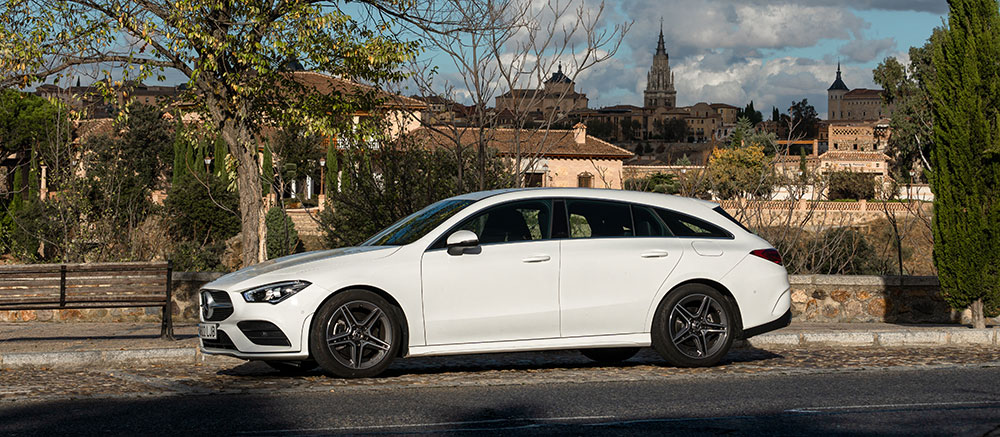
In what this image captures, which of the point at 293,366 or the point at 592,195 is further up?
the point at 592,195

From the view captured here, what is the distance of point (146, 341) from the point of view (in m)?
11.4

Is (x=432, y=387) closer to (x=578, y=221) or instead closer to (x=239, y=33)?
(x=578, y=221)

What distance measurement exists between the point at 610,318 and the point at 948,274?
221 inches

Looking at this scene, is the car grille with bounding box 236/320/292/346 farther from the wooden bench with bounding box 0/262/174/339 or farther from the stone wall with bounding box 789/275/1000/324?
the stone wall with bounding box 789/275/1000/324

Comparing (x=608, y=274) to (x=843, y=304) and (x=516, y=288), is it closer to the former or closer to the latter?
(x=516, y=288)

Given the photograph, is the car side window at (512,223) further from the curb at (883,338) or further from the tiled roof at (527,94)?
the tiled roof at (527,94)

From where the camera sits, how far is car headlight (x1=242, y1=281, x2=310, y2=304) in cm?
819

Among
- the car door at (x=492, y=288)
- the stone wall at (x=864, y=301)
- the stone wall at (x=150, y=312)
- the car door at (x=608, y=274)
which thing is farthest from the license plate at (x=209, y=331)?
the stone wall at (x=864, y=301)

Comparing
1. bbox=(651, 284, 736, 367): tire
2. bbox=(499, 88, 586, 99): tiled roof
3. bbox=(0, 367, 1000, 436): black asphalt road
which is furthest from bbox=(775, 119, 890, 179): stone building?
bbox=(0, 367, 1000, 436): black asphalt road

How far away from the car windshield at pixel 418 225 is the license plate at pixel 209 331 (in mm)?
1513

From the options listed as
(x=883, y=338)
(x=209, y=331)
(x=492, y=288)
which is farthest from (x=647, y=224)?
(x=209, y=331)

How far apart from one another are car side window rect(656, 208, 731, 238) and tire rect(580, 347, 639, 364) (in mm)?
1290

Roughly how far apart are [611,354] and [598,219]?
1.46 meters

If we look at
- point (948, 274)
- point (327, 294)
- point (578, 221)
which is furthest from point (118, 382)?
point (948, 274)
